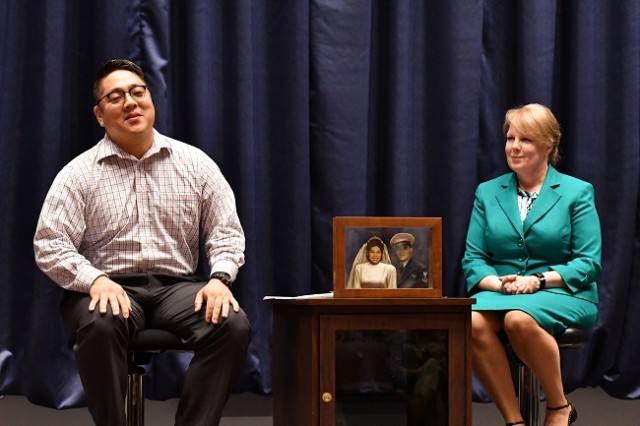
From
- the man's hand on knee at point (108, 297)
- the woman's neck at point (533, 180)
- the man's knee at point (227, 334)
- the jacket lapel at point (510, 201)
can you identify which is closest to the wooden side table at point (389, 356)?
the man's knee at point (227, 334)

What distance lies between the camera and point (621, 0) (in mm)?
3486

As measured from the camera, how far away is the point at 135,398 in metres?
2.69

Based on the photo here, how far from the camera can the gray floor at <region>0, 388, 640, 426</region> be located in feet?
10.8

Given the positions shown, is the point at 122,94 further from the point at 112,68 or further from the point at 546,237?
the point at 546,237

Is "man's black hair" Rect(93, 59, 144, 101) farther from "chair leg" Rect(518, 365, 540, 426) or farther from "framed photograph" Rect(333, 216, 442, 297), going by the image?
"chair leg" Rect(518, 365, 540, 426)

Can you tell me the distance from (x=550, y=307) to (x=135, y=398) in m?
1.27

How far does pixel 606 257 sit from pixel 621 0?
963 mm

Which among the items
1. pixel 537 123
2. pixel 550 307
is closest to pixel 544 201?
pixel 537 123

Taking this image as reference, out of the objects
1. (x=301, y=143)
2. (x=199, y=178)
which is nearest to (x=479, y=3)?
(x=301, y=143)

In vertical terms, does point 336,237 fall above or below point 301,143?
below

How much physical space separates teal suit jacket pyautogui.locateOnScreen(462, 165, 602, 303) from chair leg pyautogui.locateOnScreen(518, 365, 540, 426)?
0.31 metres

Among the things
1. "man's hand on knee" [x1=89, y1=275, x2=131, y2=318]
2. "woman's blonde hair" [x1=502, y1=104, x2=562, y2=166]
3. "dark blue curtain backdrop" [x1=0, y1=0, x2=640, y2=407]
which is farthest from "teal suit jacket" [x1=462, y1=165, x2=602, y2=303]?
"man's hand on knee" [x1=89, y1=275, x2=131, y2=318]

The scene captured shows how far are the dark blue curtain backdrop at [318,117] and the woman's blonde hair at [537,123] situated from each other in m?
0.30

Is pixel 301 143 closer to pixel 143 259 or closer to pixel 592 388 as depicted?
pixel 143 259
